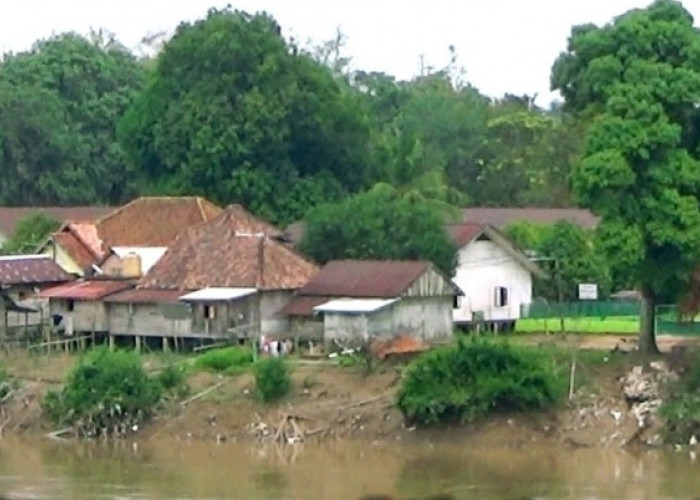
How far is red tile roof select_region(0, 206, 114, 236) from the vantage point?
6762 centimetres

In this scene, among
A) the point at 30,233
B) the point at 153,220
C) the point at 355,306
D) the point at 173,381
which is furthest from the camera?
the point at 30,233

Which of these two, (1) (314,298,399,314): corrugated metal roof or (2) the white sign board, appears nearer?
(1) (314,298,399,314): corrugated metal roof

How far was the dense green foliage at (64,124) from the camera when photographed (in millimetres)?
73188

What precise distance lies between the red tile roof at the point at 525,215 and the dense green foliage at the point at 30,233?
43.9 feet

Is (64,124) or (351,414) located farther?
(64,124)

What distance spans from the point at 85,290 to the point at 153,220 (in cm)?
748

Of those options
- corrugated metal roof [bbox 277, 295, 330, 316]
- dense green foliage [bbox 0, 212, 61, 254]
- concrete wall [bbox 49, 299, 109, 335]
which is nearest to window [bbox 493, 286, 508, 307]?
corrugated metal roof [bbox 277, 295, 330, 316]

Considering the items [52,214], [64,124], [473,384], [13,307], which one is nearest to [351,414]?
[473,384]

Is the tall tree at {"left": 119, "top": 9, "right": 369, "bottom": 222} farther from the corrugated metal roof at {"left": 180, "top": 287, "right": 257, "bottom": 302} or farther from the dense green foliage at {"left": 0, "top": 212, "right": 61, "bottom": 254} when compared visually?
the corrugated metal roof at {"left": 180, "top": 287, "right": 257, "bottom": 302}

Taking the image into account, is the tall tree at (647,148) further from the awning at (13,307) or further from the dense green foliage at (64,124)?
the dense green foliage at (64,124)

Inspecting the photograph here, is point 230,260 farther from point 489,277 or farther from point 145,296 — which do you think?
point 489,277

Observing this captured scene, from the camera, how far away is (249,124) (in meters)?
57.4

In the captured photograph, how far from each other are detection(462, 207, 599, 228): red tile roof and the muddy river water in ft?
80.9

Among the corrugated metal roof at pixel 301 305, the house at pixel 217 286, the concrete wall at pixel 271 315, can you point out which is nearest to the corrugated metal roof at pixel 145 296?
the house at pixel 217 286
